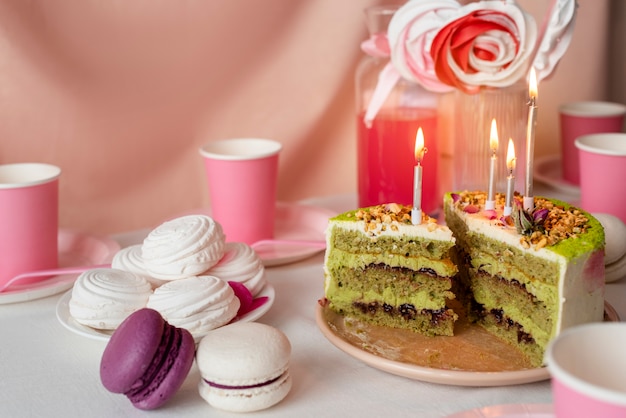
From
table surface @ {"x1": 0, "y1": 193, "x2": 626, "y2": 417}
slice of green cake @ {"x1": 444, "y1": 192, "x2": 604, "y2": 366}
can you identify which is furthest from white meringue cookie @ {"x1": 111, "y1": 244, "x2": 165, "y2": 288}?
slice of green cake @ {"x1": 444, "y1": 192, "x2": 604, "y2": 366}

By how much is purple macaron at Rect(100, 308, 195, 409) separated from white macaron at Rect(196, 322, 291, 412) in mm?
29

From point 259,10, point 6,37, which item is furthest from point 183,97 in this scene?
point 6,37

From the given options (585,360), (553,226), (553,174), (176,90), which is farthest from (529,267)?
(176,90)

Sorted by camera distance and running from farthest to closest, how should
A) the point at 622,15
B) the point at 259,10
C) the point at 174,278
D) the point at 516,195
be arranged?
the point at 622,15, the point at 259,10, the point at 516,195, the point at 174,278

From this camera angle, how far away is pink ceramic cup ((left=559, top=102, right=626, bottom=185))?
5.94 ft

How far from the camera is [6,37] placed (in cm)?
166

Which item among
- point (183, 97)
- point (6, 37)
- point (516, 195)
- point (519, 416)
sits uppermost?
point (6, 37)

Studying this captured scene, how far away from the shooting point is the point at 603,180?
4.80 ft

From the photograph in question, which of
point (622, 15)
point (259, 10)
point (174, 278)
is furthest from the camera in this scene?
point (622, 15)

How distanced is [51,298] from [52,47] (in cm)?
65

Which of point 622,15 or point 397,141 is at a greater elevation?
point 622,15

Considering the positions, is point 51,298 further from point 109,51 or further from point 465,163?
point 465,163

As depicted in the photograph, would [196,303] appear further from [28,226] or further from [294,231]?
[294,231]

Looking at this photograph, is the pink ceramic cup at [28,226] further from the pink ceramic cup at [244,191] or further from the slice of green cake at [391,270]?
the slice of green cake at [391,270]
